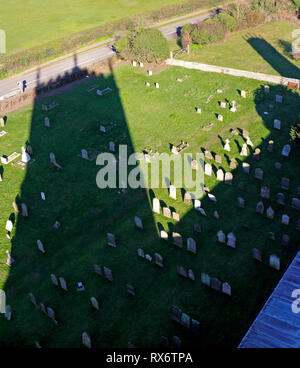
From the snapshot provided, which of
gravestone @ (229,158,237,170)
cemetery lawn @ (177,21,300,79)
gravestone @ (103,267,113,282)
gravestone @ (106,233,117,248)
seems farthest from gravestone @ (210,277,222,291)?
cemetery lawn @ (177,21,300,79)

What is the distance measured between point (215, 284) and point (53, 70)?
139 feet

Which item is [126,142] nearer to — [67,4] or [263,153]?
[263,153]

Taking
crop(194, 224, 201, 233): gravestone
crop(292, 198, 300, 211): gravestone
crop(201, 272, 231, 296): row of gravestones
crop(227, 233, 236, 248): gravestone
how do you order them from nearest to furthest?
crop(201, 272, 231, 296): row of gravestones → crop(227, 233, 236, 248): gravestone → crop(194, 224, 201, 233): gravestone → crop(292, 198, 300, 211): gravestone

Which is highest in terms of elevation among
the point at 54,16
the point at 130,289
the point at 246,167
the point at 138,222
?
the point at 54,16

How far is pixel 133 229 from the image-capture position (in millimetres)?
27594

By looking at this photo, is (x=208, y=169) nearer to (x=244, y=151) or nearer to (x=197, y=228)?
(x=244, y=151)

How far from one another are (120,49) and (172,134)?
73.8 feet

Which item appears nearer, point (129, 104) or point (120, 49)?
point (129, 104)

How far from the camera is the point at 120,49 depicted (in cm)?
5475

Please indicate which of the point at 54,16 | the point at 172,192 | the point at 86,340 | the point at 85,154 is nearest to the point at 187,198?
the point at 172,192

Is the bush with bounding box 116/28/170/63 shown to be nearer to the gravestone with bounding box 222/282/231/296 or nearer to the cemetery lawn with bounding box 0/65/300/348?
the cemetery lawn with bounding box 0/65/300/348

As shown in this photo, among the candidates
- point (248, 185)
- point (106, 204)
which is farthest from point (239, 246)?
point (106, 204)

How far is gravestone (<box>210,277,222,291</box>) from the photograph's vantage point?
22217 mm

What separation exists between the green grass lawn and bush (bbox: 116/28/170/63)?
2129 cm
